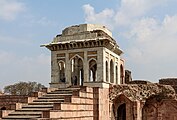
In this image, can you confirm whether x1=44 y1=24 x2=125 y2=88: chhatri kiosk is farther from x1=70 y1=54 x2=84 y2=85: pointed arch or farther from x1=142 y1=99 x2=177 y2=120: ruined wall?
x1=142 y1=99 x2=177 y2=120: ruined wall

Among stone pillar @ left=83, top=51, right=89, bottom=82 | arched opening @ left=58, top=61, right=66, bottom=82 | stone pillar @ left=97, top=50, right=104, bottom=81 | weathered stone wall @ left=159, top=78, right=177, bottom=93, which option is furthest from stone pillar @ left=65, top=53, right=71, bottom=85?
weathered stone wall @ left=159, top=78, right=177, bottom=93

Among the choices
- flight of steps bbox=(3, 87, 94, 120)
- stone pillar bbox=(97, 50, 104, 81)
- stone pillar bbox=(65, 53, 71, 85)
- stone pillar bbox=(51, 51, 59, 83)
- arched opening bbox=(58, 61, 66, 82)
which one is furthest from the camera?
arched opening bbox=(58, 61, 66, 82)

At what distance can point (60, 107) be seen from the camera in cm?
1372

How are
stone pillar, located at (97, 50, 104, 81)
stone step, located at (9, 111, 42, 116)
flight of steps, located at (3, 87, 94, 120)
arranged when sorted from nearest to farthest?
flight of steps, located at (3, 87, 94, 120) → stone step, located at (9, 111, 42, 116) → stone pillar, located at (97, 50, 104, 81)

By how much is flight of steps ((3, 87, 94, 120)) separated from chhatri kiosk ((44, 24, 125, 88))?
192cm

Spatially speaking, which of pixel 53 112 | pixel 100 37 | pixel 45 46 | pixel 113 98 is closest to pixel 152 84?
pixel 113 98

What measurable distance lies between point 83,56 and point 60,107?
6056 mm

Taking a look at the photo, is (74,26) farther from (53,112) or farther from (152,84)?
(53,112)

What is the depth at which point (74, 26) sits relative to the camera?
20.3 meters

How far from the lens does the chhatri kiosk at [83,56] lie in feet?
61.4

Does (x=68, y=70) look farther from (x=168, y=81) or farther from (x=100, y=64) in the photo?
(x=168, y=81)

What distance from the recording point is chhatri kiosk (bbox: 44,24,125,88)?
1872cm

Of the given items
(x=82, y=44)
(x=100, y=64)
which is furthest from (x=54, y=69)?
(x=100, y=64)

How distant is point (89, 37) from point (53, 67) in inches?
122
